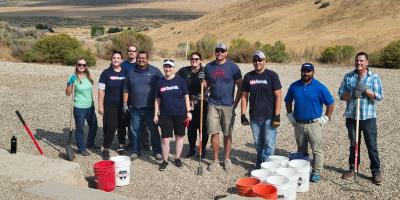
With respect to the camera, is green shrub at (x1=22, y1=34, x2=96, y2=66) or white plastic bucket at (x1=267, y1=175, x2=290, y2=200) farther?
green shrub at (x1=22, y1=34, x2=96, y2=66)

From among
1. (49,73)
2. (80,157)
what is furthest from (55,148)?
(49,73)

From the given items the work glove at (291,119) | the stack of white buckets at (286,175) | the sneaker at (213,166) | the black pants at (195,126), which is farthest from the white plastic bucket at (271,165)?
the black pants at (195,126)

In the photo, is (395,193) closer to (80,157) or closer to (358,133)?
(358,133)

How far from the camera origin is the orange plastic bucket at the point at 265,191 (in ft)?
21.0

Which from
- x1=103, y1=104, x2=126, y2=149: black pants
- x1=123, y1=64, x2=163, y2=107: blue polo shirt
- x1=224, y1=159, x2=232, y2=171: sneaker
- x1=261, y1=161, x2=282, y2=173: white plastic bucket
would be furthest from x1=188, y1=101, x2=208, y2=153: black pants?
x1=261, y1=161, x2=282, y2=173: white plastic bucket

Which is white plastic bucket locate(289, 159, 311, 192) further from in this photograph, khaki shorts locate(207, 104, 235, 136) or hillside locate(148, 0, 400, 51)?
hillside locate(148, 0, 400, 51)

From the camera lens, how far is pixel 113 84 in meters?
8.56

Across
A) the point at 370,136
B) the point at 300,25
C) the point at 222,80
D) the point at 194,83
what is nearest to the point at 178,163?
the point at 194,83

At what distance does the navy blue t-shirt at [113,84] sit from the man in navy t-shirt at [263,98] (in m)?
2.16

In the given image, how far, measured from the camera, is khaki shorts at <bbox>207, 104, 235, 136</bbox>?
8.08 metres

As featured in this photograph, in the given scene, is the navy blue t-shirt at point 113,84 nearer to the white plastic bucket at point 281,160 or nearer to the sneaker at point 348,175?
the white plastic bucket at point 281,160

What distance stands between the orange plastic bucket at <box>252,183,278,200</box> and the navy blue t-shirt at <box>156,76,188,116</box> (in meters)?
2.04

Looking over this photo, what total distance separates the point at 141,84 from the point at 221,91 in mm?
1393

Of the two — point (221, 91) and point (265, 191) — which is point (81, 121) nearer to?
point (221, 91)
